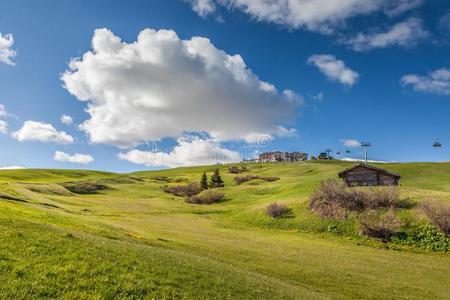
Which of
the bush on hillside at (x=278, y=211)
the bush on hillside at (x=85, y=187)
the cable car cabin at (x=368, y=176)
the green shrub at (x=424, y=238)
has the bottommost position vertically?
the green shrub at (x=424, y=238)

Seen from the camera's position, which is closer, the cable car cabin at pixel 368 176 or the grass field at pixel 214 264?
the grass field at pixel 214 264

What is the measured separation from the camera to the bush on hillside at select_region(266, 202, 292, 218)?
62.2 m

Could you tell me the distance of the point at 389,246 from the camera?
4475 cm

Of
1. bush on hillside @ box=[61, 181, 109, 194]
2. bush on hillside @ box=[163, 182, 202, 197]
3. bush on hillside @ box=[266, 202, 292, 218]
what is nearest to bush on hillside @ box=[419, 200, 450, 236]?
bush on hillside @ box=[266, 202, 292, 218]

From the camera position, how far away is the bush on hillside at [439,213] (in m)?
45.2

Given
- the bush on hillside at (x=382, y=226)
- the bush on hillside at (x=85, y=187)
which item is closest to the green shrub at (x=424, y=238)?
the bush on hillside at (x=382, y=226)

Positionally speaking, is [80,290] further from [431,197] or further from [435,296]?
[431,197]

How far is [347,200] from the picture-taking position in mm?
57688

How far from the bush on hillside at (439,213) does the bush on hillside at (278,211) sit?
20.9m

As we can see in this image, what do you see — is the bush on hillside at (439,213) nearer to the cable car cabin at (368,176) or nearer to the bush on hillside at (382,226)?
the bush on hillside at (382,226)

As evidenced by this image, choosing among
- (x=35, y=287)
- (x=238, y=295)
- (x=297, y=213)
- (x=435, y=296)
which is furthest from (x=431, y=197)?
(x=35, y=287)

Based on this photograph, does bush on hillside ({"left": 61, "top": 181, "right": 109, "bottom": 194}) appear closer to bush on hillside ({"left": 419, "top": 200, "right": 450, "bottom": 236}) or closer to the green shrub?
the green shrub

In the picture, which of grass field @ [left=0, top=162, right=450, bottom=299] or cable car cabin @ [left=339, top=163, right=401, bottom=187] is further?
cable car cabin @ [left=339, top=163, right=401, bottom=187]

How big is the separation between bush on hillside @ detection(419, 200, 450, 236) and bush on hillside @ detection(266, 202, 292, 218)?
822 inches
